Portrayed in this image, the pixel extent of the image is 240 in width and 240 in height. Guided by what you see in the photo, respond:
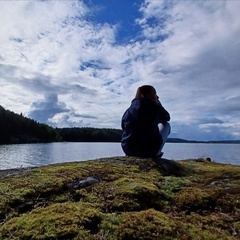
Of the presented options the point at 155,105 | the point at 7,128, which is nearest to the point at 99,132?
the point at 7,128

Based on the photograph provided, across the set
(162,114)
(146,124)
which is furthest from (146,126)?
(162,114)

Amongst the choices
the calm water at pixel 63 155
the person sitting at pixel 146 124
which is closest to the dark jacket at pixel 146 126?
the person sitting at pixel 146 124

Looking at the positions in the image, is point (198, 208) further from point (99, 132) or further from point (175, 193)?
point (99, 132)

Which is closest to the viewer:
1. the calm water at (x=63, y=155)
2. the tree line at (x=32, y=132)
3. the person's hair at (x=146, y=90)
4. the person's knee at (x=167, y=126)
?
the person's hair at (x=146, y=90)

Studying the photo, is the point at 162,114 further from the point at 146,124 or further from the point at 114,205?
the point at 114,205

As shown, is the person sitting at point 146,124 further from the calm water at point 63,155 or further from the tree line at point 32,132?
the tree line at point 32,132

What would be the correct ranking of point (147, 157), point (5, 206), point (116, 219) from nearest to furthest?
point (116, 219) → point (5, 206) → point (147, 157)

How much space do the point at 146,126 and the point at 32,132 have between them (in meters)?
141

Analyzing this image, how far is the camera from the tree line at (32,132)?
127000 millimetres

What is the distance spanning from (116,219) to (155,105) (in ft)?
15.1

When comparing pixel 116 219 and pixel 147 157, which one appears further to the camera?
pixel 147 157

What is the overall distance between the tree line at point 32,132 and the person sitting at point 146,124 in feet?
407

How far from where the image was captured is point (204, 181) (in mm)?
5387

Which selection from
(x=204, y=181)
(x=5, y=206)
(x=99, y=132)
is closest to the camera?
(x=5, y=206)
